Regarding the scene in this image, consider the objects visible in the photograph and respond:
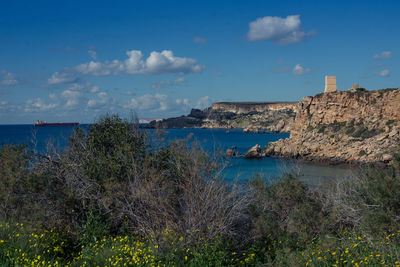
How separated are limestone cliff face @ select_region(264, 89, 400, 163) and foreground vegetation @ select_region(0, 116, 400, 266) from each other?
3314 cm

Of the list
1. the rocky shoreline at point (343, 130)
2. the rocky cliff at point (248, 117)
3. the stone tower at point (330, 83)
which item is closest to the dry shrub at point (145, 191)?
the rocky shoreline at point (343, 130)

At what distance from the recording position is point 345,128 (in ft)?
165

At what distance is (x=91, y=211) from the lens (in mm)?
7539

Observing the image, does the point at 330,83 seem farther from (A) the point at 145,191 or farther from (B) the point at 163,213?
(B) the point at 163,213

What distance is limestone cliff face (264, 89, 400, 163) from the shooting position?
4250cm

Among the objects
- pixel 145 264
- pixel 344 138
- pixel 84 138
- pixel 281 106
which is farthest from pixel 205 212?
pixel 281 106

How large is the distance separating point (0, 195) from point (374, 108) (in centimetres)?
5082

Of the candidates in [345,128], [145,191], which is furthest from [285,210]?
[345,128]

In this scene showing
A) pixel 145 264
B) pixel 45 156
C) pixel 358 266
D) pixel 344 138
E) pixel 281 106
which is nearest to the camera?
pixel 358 266

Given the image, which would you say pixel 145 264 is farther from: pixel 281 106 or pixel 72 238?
pixel 281 106

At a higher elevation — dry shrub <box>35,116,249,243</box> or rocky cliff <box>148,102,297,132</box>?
rocky cliff <box>148,102,297,132</box>

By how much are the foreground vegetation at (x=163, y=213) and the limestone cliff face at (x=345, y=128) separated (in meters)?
33.1

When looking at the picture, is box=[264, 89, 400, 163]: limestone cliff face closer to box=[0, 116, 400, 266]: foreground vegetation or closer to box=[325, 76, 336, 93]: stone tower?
box=[325, 76, 336, 93]: stone tower

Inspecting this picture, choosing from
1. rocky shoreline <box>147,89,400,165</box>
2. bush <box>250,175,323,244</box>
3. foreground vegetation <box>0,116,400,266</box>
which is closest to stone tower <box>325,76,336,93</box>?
rocky shoreline <box>147,89,400,165</box>
